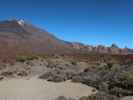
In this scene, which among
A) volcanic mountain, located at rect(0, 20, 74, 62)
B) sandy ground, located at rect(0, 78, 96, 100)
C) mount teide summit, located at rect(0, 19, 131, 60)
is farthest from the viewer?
mount teide summit, located at rect(0, 19, 131, 60)

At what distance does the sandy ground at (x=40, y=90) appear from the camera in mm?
11602

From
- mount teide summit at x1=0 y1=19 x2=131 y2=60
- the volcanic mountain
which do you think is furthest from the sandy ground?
the volcanic mountain

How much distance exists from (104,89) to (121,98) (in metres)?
1.74

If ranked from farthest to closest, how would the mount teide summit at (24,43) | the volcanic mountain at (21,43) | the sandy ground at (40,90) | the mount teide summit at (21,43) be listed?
the mount teide summit at (24,43)
the mount teide summit at (21,43)
the volcanic mountain at (21,43)
the sandy ground at (40,90)

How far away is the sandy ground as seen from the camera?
11.6 meters

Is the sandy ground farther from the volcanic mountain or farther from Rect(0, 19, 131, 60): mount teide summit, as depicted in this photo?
the volcanic mountain

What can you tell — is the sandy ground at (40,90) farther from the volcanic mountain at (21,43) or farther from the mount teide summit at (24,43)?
the volcanic mountain at (21,43)

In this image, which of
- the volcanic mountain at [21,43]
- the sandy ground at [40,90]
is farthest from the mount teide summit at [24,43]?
the sandy ground at [40,90]

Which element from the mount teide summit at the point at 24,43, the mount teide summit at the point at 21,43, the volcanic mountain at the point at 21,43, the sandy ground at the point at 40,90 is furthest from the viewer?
the mount teide summit at the point at 24,43

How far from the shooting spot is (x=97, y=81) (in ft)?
47.4

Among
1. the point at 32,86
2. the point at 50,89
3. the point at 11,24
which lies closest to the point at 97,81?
the point at 50,89

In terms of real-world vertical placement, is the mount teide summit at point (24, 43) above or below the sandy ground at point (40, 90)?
above

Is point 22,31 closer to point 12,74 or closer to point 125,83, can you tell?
point 12,74

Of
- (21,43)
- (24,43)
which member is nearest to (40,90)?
(21,43)
